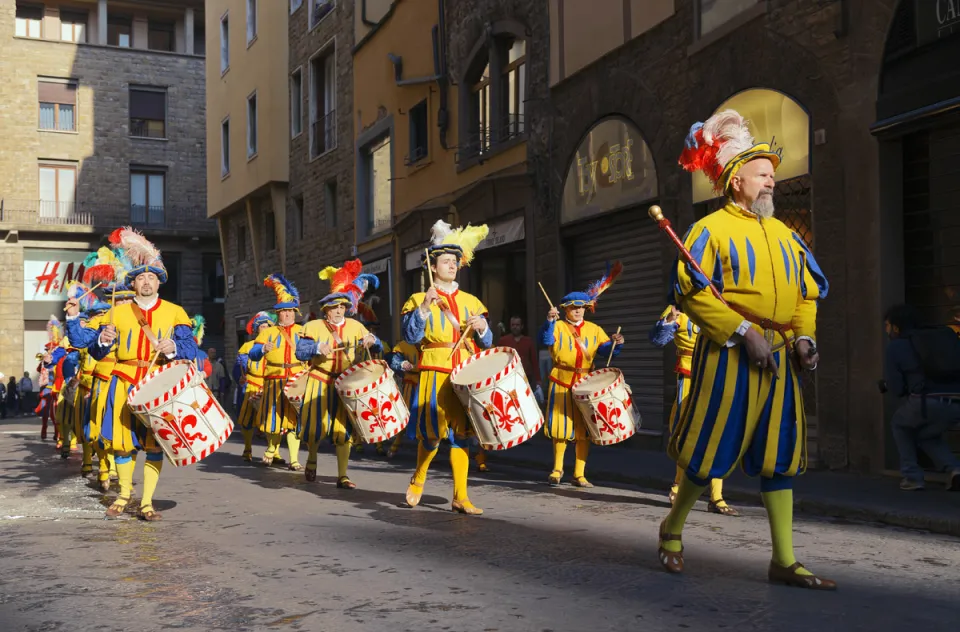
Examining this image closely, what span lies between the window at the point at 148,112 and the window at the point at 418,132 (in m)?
27.7

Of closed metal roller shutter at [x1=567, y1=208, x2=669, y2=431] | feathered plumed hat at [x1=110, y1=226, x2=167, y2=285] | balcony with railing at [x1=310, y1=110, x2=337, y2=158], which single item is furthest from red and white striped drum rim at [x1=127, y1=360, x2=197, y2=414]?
balcony with railing at [x1=310, y1=110, x2=337, y2=158]

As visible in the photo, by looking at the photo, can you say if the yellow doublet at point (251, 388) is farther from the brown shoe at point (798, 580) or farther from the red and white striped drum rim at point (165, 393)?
the brown shoe at point (798, 580)

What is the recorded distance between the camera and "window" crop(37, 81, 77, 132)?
46.2 metres

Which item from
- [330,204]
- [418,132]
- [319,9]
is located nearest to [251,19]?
[319,9]

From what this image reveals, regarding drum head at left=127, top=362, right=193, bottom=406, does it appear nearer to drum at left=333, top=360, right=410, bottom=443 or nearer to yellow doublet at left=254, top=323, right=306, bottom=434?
drum at left=333, top=360, right=410, bottom=443

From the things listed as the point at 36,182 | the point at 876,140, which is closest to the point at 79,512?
the point at 876,140

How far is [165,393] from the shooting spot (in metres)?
7.95

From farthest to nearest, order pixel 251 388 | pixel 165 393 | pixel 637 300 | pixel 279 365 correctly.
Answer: pixel 637 300 → pixel 251 388 → pixel 279 365 → pixel 165 393

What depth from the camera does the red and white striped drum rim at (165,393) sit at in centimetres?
792

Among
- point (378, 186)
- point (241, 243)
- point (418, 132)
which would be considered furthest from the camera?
point (241, 243)

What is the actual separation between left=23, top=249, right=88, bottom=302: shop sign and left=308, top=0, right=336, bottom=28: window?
63.8 feet

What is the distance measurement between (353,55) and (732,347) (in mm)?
23267

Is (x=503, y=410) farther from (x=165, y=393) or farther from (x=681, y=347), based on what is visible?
(x=165, y=393)

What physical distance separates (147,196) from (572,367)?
4136 cm
